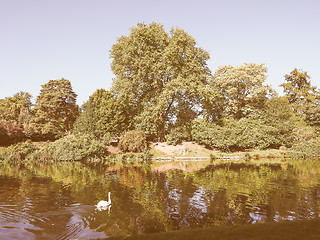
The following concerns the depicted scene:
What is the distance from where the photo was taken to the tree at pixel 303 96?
50281 millimetres

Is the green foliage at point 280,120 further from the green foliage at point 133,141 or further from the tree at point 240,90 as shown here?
the green foliage at point 133,141

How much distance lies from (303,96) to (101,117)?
48.7 metres

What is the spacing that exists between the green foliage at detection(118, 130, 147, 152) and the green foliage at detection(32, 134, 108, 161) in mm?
3698

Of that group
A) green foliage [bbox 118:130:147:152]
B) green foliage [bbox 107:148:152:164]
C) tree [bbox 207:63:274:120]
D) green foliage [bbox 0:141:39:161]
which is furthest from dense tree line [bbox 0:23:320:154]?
green foliage [bbox 0:141:39:161]

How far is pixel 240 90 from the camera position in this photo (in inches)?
1992

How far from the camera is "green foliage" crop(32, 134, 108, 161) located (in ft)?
120

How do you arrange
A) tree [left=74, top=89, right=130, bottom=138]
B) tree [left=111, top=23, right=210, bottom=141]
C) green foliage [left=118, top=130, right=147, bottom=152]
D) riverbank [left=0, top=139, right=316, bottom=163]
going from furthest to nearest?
tree [left=74, top=89, right=130, bottom=138]
tree [left=111, top=23, right=210, bottom=141]
green foliage [left=118, top=130, right=147, bottom=152]
riverbank [left=0, top=139, right=316, bottom=163]

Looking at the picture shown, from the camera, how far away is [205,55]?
46031mm

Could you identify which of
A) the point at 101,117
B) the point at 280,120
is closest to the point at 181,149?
the point at 101,117

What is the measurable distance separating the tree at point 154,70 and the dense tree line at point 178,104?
0.54 feet

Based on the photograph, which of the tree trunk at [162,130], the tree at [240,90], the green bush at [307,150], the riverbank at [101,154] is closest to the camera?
the riverbank at [101,154]

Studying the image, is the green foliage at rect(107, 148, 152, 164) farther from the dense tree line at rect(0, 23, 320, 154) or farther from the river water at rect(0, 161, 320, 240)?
the river water at rect(0, 161, 320, 240)

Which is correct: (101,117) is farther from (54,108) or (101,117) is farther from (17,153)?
(54,108)

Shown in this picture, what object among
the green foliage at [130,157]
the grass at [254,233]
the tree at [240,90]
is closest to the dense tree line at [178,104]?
the tree at [240,90]
